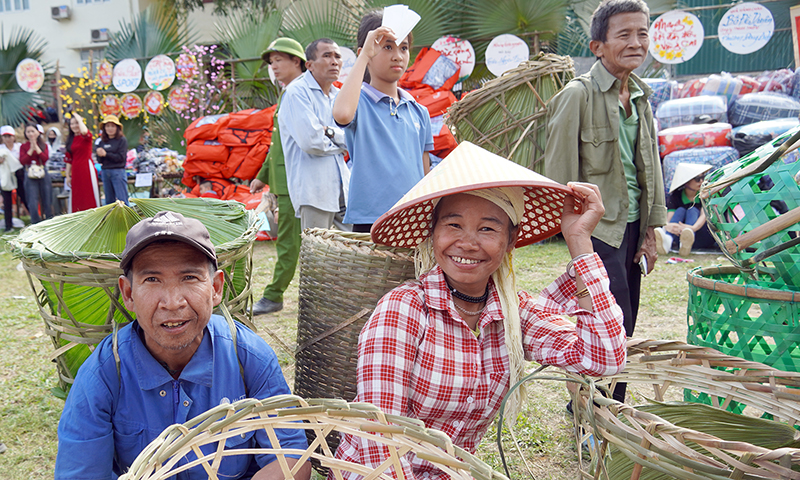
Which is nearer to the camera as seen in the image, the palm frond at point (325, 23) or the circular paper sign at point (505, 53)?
the circular paper sign at point (505, 53)

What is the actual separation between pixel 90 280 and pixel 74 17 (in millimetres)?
20409

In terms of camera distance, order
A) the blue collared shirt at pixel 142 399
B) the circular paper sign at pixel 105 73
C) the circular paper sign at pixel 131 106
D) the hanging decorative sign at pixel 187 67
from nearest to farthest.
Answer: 1. the blue collared shirt at pixel 142 399
2. the hanging decorative sign at pixel 187 67
3. the circular paper sign at pixel 105 73
4. the circular paper sign at pixel 131 106

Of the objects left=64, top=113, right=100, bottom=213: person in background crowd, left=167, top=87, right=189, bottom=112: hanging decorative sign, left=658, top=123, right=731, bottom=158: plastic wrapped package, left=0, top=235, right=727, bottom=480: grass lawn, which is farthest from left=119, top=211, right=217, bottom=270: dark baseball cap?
left=167, top=87, right=189, bottom=112: hanging decorative sign

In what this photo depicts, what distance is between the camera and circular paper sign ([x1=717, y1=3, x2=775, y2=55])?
745 centimetres

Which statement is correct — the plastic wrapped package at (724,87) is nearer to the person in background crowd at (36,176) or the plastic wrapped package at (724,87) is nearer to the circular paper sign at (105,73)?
the person in background crowd at (36,176)

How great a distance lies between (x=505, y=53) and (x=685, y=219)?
3396 mm

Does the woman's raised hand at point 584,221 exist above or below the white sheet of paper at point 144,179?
above

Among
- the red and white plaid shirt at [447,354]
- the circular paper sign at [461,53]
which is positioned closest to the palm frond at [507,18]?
the circular paper sign at [461,53]

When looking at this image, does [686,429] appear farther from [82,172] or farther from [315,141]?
[82,172]

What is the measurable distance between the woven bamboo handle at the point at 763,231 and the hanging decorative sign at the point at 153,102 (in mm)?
11822

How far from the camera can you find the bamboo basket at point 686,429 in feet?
3.20

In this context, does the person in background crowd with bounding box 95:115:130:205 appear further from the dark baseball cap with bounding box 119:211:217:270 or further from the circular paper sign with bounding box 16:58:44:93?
the dark baseball cap with bounding box 119:211:217:270

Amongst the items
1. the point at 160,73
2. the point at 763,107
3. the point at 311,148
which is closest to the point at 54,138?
the point at 160,73

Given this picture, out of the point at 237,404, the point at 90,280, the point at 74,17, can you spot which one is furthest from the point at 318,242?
the point at 74,17
